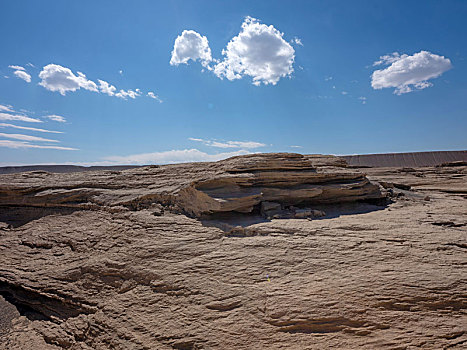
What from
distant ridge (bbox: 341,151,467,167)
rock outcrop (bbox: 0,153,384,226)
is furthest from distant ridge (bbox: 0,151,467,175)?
rock outcrop (bbox: 0,153,384,226)

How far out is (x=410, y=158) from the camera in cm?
4588

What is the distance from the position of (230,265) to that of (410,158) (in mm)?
55740

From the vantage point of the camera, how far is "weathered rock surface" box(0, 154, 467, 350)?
9.47 feet

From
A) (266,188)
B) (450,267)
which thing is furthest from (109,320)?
(450,267)

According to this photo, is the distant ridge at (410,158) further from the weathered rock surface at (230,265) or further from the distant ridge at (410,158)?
the weathered rock surface at (230,265)

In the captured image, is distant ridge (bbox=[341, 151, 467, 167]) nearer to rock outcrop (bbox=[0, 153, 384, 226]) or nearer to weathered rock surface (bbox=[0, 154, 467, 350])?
rock outcrop (bbox=[0, 153, 384, 226])

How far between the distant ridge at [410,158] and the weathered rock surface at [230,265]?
4391 cm

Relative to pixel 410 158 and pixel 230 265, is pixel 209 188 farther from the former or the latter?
pixel 410 158

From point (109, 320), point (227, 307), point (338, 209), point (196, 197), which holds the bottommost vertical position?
point (109, 320)

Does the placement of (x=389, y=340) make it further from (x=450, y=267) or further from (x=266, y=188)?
(x=266, y=188)

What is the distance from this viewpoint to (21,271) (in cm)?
517

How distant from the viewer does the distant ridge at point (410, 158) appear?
140ft

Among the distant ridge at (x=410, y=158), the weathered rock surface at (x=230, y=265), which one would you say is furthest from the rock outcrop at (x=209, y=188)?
the distant ridge at (x=410, y=158)

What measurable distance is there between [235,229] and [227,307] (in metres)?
1.95
